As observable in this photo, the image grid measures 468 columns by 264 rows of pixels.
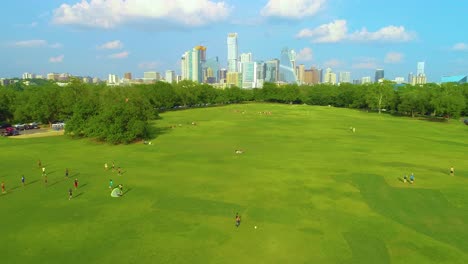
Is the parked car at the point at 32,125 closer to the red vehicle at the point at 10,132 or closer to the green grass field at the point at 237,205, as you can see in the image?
the red vehicle at the point at 10,132

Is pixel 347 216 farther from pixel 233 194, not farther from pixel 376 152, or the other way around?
pixel 376 152

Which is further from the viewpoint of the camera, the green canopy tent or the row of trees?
the row of trees

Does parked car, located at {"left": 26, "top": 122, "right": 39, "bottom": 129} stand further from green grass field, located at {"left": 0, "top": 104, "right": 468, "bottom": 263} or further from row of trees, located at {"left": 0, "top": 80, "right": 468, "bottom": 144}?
green grass field, located at {"left": 0, "top": 104, "right": 468, "bottom": 263}

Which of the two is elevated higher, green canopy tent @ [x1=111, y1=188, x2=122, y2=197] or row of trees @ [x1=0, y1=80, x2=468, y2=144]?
row of trees @ [x1=0, y1=80, x2=468, y2=144]

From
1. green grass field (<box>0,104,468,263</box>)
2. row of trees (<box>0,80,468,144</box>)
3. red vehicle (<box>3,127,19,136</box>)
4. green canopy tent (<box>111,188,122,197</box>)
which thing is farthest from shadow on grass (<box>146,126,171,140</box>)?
green canopy tent (<box>111,188,122,197</box>)

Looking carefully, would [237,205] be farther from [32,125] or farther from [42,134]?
[32,125]

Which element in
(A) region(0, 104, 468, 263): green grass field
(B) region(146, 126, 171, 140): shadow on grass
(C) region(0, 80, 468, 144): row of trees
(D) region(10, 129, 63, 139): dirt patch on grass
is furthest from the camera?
(D) region(10, 129, 63, 139): dirt patch on grass

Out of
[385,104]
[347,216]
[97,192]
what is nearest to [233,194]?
[347,216]

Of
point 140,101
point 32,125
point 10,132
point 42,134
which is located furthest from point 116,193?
point 32,125
